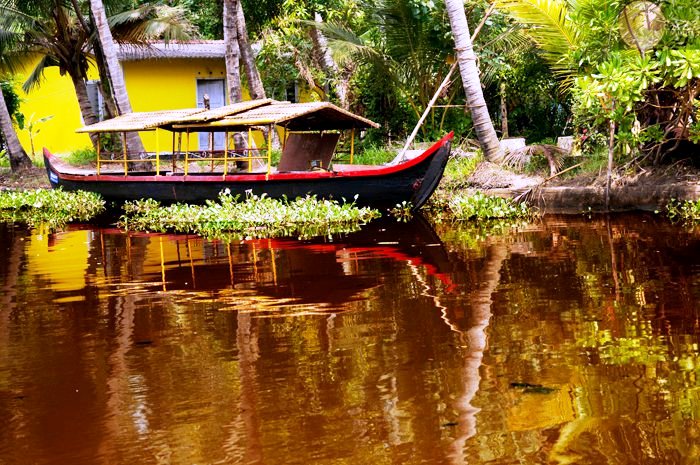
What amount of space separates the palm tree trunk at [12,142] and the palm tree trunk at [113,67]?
4055 millimetres

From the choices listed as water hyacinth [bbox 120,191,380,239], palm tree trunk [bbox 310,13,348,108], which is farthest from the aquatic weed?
palm tree trunk [bbox 310,13,348,108]

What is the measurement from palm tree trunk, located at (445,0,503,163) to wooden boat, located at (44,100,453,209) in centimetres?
185

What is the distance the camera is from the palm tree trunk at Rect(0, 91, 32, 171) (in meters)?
24.8

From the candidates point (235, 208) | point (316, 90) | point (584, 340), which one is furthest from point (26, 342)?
point (316, 90)

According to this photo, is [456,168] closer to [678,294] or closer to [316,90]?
[316,90]

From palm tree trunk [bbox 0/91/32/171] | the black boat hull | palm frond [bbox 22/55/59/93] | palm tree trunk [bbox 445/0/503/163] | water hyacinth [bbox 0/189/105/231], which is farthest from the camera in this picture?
palm frond [bbox 22/55/59/93]

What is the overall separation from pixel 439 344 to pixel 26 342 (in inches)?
121

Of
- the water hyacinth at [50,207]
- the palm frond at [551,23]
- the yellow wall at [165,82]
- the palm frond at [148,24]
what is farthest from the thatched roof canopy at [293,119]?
the yellow wall at [165,82]

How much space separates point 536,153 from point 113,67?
9141 millimetres

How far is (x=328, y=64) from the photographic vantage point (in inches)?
986

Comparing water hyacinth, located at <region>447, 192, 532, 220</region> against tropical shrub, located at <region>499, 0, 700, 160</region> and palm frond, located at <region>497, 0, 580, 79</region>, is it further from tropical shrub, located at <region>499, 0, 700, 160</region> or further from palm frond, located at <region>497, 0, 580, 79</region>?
palm frond, located at <region>497, 0, 580, 79</region>

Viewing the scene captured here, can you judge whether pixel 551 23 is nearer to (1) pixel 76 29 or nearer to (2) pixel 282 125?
(2) pixel 282 125

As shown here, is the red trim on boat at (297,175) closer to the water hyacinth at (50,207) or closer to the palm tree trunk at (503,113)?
the water hyacinth at (50,207)

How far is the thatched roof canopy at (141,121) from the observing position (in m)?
17.9
